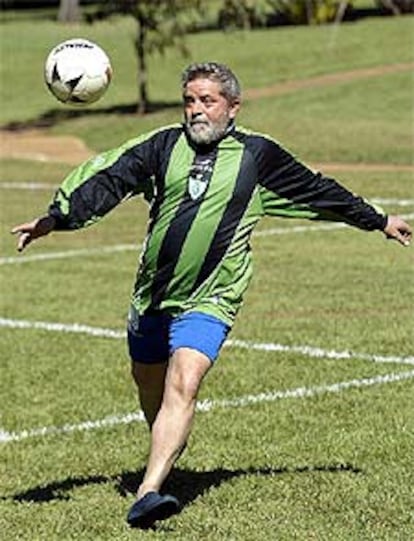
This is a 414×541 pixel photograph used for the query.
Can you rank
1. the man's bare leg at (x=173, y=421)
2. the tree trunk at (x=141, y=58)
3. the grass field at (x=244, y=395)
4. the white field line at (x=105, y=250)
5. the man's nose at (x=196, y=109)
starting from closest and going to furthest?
the man's bare leg at (x=173, y=421), the man's nose at (x=196, y=109), the grass field at (x=244, y=395), the white field line at (x=105, y=250), the tree trunk at (x=141, y=58)

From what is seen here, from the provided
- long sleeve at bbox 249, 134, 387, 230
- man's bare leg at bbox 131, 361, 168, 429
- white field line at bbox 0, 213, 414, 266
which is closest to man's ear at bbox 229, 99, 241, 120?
long sleeve at bbox 249, 134, 387, 230

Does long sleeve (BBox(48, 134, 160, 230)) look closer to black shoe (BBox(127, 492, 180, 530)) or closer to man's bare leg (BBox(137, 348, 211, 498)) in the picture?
man's bare leg (BBox(137, 348, 211, 498))

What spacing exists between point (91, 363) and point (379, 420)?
3014 millimetres

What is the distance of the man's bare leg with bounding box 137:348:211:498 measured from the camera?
7.38 meters

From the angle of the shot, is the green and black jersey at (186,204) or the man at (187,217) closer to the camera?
the man at (187,217)

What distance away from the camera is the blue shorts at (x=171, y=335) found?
753cm

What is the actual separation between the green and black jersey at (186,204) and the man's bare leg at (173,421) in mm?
349

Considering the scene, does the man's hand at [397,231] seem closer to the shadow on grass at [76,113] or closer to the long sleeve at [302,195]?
the long sleeve at [302,195]

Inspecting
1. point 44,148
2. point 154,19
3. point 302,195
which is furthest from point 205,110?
point 154,19

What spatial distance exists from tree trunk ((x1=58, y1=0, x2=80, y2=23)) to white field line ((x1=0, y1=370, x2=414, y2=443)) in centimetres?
5652

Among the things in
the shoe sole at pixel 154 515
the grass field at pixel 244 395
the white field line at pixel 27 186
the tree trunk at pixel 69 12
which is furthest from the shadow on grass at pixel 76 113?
A: the shoe sole at pixel 154 515

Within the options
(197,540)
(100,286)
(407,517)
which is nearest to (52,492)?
(197,540)

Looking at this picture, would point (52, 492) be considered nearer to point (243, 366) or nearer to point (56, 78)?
point (56, 78)

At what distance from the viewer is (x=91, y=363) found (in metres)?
12.0
